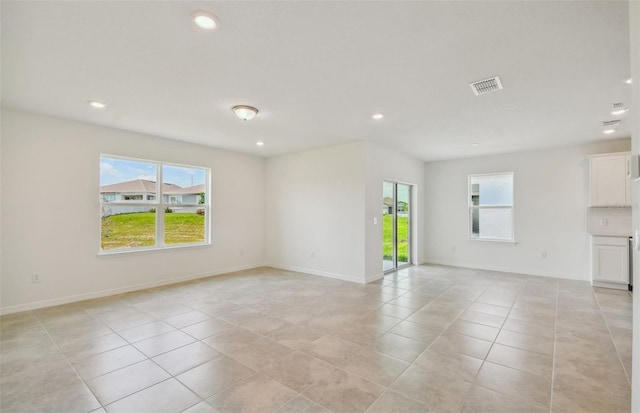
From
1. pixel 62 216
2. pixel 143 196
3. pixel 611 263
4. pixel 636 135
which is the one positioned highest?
pixel 636 135

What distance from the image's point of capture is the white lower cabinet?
496 centimetres

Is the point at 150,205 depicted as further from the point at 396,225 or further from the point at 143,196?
the point at 396,225

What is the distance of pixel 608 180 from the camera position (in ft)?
17.0

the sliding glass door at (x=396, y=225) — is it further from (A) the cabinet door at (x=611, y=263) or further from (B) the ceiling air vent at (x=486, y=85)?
(A) the cabinet door at (x=611, y=263)

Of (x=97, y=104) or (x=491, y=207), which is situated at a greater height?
(x=97, y=104)

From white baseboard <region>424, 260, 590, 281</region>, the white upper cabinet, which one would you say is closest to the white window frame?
white baseboard <region>424, 260, 590, 281</region>

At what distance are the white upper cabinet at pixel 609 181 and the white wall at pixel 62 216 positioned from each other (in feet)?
24.5

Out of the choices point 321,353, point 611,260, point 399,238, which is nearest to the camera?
point 321,353

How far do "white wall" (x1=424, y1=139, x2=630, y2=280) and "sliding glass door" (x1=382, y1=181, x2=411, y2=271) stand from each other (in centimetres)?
92

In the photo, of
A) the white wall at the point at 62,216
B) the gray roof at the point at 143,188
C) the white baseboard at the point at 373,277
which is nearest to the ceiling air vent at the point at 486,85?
the white baseboard at the point at 373,277

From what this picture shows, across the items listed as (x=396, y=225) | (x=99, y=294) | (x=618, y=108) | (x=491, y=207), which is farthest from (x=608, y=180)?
(x=99, y=294)

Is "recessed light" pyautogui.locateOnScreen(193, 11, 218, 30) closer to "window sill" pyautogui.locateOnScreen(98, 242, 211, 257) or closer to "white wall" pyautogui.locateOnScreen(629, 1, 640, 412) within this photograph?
"white wall" pyautogui.locateOnScreen(629, 1, 640, 412)

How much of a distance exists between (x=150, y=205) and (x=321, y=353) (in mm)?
4119

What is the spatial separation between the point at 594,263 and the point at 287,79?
20.1 ft
